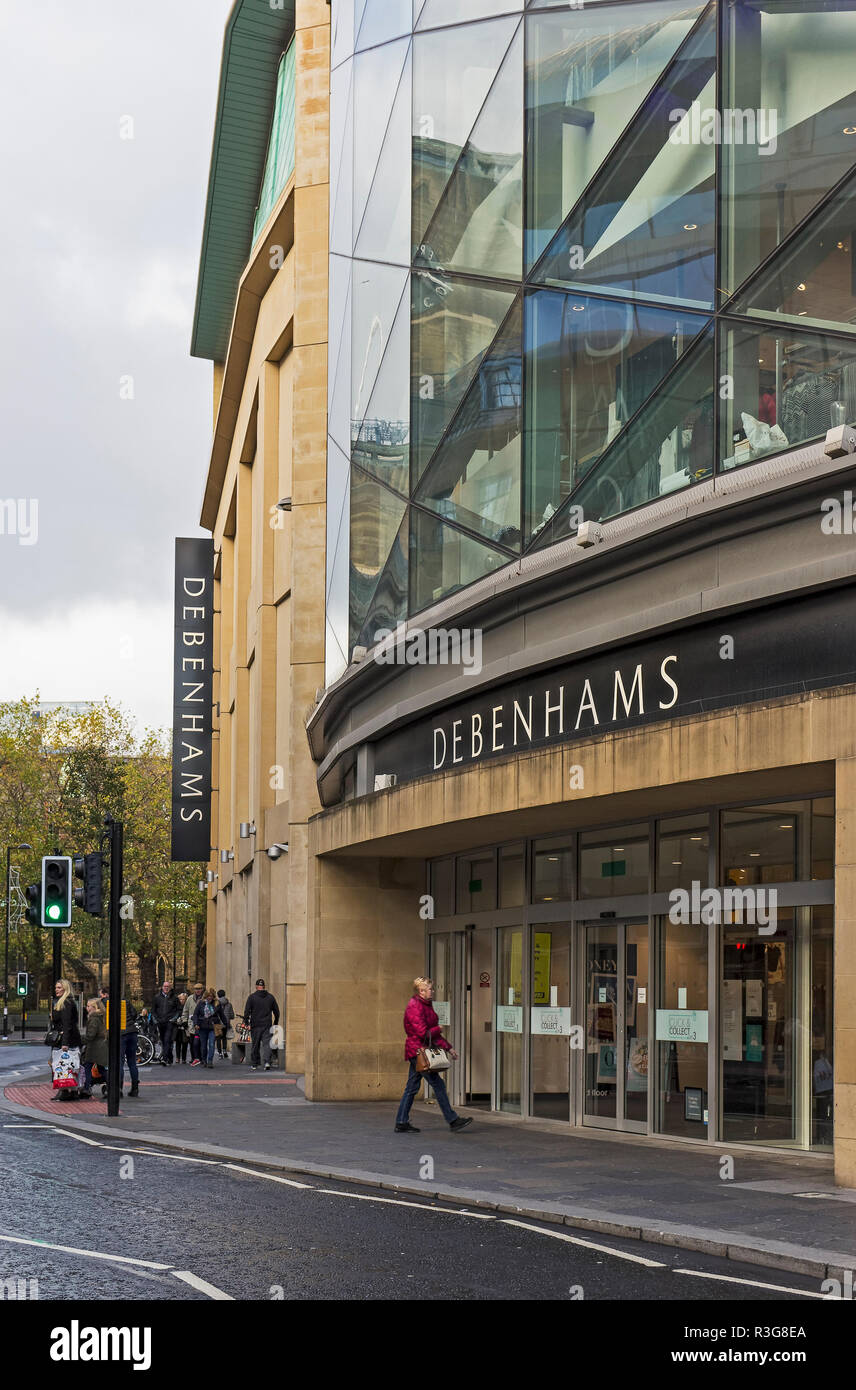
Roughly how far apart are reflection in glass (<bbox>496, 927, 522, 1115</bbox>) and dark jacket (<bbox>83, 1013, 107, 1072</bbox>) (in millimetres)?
6377

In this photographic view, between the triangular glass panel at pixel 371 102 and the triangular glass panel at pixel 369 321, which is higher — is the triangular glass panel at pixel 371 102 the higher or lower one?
the higher one

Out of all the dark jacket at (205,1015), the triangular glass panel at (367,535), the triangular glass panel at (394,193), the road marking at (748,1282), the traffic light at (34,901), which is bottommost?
the dark jacket at (205,1015)

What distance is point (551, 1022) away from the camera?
18.5 m

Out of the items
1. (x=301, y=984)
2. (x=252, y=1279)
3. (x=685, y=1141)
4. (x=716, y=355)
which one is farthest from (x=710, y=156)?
(x=301, y=984)

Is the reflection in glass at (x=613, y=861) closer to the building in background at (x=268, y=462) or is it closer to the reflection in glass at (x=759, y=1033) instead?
the reflection in glass at (x=759, y=1033)

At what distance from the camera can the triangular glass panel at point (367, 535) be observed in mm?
21359

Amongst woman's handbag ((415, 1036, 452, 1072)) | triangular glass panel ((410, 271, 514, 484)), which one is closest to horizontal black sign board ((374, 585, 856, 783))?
woman's handbag ((415, 1036, 452, 1072))

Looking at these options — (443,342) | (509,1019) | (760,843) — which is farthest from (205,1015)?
(760,843)

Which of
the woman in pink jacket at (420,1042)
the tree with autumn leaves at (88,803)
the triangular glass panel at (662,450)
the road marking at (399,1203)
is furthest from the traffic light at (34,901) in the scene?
the tree with autumn leaves at (88,803)

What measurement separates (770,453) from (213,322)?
4231cm

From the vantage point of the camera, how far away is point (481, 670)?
1783 centimetres

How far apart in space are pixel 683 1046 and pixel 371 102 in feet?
47.4

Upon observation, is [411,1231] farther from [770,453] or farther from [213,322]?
[213,322]

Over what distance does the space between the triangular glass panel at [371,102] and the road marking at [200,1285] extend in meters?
17.0
